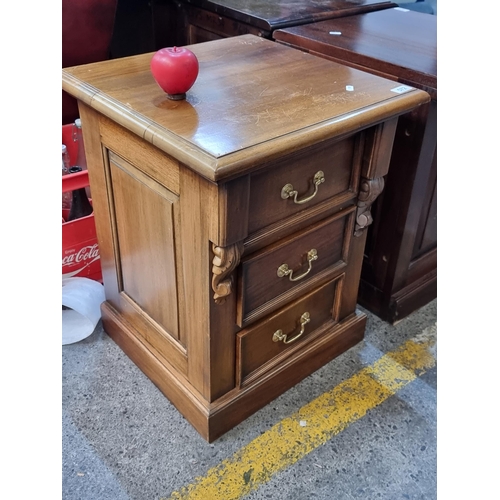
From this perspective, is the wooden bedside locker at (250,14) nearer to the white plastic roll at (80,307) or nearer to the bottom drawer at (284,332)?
the bottom drawer at (284,332)

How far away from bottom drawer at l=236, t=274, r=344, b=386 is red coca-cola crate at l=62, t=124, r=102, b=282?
691mm

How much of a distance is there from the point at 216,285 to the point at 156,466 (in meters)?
0.50

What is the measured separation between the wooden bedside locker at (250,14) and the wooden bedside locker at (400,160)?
0.06 m

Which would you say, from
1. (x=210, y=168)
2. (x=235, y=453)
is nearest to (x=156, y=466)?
(x=235, y=453)

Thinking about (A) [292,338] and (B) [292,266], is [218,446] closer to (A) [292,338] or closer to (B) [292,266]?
(A) [292,338]

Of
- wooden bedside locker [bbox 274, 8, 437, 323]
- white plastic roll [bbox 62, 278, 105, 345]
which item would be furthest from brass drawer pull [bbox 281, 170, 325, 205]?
white plastic roll [bbox 62, 278, 105, 345]

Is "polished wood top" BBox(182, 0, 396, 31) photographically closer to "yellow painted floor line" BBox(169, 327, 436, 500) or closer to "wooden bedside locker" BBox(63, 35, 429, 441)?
"wooden bedside locker" BBox(63, 35, 429, 441)

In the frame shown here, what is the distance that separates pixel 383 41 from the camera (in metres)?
1.56

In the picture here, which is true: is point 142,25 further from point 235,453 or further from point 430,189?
point 235,453

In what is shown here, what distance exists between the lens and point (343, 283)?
4.74ft

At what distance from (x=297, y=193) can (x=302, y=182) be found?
0.09ft

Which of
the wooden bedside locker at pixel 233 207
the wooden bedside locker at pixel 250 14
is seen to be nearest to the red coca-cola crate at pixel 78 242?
the wooden bedside locker at pixel 233 207

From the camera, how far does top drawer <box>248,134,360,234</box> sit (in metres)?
1.04

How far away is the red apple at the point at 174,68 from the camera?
39.0 inches
